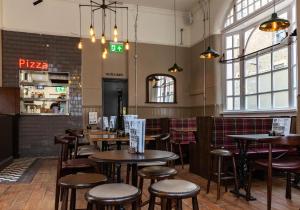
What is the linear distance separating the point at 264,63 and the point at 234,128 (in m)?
2.50

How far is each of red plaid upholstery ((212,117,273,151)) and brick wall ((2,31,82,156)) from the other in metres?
4.71

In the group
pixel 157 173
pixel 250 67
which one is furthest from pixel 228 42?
pixel 157 173

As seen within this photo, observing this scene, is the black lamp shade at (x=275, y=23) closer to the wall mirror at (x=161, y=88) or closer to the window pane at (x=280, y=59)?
the window pane at (x=280, y=59)

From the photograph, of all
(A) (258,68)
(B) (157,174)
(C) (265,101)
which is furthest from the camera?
(A) (258,68)

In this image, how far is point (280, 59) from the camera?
5.77 m

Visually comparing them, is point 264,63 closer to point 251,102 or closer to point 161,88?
point 251,102

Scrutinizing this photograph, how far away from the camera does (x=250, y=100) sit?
6793mm

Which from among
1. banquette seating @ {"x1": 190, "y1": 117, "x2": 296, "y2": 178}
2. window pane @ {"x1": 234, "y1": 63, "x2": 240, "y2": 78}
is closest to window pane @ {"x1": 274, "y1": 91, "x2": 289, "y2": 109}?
banquette seating @ {"x1": 190, "y1": 117, "x2": 296, "y2": 178}

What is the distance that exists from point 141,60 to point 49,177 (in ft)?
15.7

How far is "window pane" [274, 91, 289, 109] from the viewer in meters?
5.61

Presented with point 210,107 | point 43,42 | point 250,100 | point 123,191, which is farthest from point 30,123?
point 123,191

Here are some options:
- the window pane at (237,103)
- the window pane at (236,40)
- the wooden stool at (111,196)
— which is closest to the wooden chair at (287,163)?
the wooden stool at (111,196)

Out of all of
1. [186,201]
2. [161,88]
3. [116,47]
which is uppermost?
[116,47]

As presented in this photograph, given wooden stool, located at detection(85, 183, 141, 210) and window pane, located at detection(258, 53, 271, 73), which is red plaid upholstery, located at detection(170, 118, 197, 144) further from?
wooden stool, located at detection(85, 183, 141, 210)
